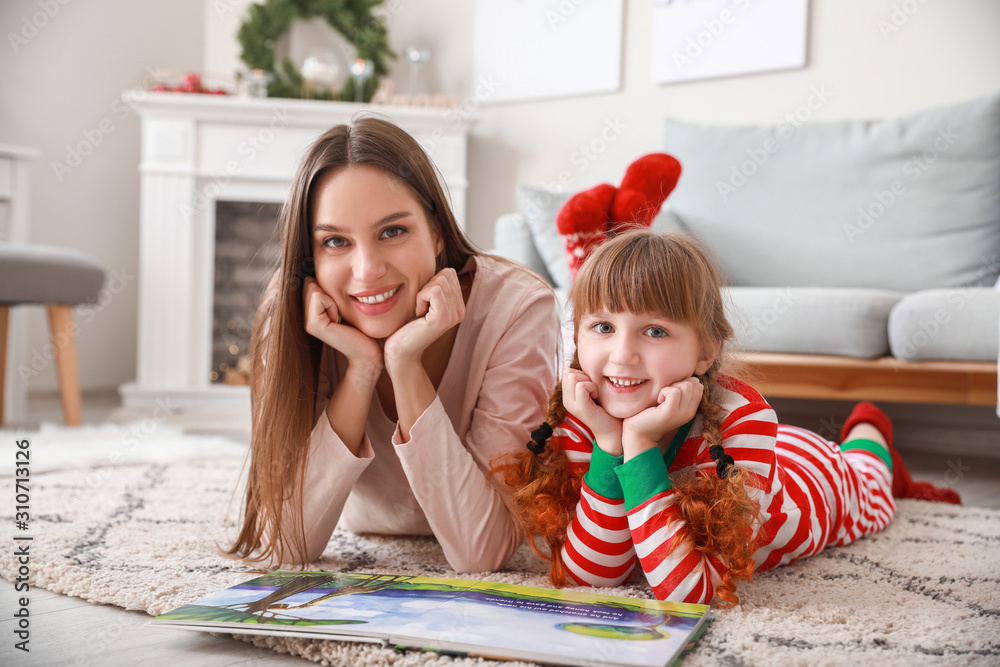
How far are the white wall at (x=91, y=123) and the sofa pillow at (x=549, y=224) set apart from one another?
6.49 feet

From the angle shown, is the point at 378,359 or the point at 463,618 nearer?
the point at 463,618

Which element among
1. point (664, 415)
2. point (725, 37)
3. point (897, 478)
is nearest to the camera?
point (664, 415)

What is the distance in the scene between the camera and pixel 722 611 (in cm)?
87

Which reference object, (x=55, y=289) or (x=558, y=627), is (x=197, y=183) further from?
(x=558, y=627)

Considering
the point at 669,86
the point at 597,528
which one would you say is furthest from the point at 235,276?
the point at 597,528

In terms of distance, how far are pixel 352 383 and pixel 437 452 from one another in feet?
0.47

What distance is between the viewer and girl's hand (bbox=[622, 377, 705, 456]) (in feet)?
2.78

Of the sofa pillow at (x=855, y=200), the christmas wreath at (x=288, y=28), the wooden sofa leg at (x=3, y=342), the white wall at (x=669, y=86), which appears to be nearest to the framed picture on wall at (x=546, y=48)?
the white wall at (x=669, y=86)

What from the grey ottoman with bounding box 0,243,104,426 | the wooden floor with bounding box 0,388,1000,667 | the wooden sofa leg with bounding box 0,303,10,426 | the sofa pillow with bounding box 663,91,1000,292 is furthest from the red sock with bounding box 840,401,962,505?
the wooden sofa leg with bounding box 0,303,10,426

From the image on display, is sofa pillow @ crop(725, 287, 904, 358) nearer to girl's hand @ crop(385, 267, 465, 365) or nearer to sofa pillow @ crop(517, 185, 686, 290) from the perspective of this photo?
sofa pillow @ crop(517, 185, 686, 290)

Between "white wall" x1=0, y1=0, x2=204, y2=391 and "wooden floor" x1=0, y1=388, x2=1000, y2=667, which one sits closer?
"wooden floor" x1=0, y1=388, x2=1000, y2=667

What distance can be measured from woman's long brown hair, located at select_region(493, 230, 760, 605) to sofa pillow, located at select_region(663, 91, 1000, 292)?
1.19 m

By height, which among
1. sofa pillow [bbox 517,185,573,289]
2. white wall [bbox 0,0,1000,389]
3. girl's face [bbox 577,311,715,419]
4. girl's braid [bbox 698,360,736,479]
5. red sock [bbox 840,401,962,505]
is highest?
white wall [bbox 0,0,1000,389]

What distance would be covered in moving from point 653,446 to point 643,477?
0.04 meters
